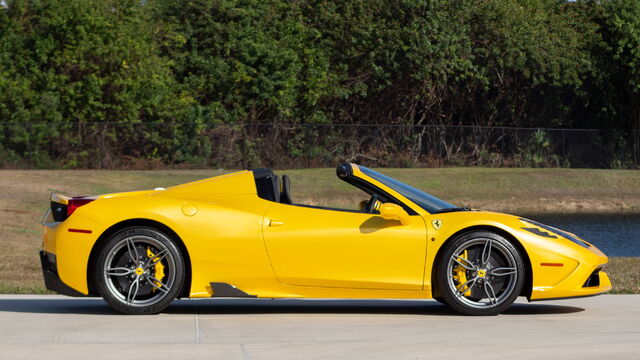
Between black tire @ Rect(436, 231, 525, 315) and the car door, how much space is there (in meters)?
0.23

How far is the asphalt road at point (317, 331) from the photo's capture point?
7.04 m

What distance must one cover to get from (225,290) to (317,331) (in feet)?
3.85

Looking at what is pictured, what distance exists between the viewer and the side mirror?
28.8ft

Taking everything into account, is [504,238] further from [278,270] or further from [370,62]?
[370,62]

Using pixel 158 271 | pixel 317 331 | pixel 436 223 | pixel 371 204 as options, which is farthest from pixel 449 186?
pixel 317 331

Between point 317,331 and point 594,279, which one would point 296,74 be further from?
point 317,331

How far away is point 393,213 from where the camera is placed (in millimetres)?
8781

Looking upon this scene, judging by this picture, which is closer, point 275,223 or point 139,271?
point 139,271

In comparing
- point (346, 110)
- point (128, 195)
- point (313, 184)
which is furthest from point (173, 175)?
point (128, 195)

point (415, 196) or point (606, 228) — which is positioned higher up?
point (415, 196)

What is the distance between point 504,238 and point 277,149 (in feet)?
115

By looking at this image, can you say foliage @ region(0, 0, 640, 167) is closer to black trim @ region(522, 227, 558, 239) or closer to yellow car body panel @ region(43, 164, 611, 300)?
yellow car body panel @ region(43, 164, 611, 300)

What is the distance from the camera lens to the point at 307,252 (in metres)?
8.82

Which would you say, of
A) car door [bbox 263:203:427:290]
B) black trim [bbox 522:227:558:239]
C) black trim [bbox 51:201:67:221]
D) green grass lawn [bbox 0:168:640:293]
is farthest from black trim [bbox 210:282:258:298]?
green grass lawn [bbox 0:168:640:293]
